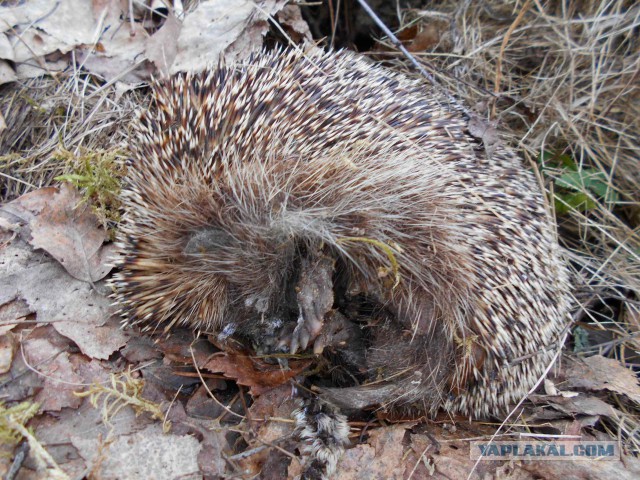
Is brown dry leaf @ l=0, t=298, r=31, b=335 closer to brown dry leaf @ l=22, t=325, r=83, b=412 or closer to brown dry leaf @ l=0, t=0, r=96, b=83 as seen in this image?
brown dry leaf @ l=22, t=325, r=83, b=412

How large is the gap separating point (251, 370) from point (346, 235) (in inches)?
37.3

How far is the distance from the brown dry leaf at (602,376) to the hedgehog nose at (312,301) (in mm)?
1742

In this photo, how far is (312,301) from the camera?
8.75 feet

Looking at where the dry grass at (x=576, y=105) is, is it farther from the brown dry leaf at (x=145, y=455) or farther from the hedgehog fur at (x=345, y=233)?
A: the brown dry leaf at (x=145, y=455)

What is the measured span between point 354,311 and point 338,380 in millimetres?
459

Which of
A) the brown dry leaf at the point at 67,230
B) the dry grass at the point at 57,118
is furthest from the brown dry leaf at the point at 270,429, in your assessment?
the dry grass at the point at 57,118

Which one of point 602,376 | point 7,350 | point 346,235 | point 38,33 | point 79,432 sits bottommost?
point 602,376

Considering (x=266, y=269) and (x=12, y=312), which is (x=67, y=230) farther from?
(x=266, y=269)

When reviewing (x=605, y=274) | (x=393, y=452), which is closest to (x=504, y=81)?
(x=605, y=274)

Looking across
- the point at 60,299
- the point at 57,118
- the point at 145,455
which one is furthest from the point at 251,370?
the point at 57,118

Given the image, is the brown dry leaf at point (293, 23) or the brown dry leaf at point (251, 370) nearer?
the brown dry leaf at point (251, 370)

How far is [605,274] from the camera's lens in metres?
3.71

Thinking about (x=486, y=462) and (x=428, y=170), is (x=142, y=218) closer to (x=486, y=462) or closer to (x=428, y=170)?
(x=428, y=170)

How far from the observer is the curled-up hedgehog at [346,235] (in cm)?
271
